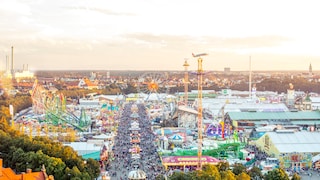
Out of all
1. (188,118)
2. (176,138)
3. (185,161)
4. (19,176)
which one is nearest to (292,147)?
(185,161)

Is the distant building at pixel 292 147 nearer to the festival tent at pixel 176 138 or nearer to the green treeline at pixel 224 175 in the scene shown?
the festival tent at pixel 176 138

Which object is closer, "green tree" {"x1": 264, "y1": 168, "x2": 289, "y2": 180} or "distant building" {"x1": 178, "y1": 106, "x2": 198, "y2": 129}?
"green tree" {"x1": 264, "y1": 168, "x2": 289, "y2": 180}

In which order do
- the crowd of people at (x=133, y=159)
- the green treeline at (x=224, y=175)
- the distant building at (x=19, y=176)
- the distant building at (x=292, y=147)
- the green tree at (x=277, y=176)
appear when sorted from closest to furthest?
the distant building at (x=19, y=176), the green treeline at (x=224, y=175), the green tree at (x=277, y=176), the crowd of people at (x=133, y=159), the distant building at (x=292, y=147)

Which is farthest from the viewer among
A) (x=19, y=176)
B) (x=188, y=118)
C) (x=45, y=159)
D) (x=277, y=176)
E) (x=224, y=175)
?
(x=188, y=118)

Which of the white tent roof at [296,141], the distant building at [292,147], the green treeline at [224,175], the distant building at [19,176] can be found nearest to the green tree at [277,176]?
the green treeline at [224,175]

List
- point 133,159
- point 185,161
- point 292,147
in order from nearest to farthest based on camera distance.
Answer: point 185,161 < point 133,159 < point 292,147

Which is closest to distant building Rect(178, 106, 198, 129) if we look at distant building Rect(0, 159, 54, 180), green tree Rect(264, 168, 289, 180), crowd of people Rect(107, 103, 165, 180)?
crowd of people Rect(107, 103, 165, 180)

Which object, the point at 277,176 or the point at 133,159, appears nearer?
the point at 277,176

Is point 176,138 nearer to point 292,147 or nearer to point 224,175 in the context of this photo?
point 292,147

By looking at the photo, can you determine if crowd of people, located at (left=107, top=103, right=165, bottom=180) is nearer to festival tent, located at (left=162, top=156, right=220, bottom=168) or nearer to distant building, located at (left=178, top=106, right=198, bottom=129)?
festival tent, located at (left=162, top=156, right=220, bottom=168)
